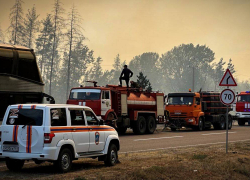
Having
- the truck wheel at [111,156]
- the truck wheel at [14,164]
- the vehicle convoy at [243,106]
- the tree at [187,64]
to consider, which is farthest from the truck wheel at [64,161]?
the tree at [187,64]

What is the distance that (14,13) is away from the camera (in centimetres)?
8562

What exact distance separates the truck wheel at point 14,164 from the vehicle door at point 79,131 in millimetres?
1533

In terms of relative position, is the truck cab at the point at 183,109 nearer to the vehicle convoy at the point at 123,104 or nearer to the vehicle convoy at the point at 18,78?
the vehicle convoy at the point at 123,104

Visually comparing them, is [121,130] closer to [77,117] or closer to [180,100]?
[180,100]

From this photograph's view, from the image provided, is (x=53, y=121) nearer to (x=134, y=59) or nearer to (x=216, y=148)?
(x=216, y=148)

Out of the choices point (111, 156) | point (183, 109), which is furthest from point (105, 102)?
point (111, 156)

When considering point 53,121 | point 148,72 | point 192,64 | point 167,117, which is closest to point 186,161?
point 53,121

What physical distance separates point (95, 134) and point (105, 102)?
47.0ft

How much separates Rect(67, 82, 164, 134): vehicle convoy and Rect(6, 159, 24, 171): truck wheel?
14.4 meters

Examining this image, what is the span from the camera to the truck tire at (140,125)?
32031mm

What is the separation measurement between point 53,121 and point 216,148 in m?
10.9

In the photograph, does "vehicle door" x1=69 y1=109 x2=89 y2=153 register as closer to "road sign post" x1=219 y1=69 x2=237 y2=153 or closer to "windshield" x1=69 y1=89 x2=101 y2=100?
"road sign post" x1=219 y1=69 x2=237 y2=153

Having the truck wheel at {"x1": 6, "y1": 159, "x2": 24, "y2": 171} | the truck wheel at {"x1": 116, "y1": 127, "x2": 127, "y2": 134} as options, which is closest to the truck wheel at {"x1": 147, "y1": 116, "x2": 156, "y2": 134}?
the truck wheel at {"x1": 116, "y1": 127, "x2": 127, "y2": 134}

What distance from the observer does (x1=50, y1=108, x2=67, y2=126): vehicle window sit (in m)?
13.3
